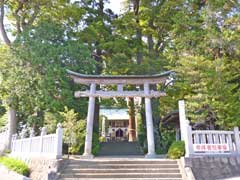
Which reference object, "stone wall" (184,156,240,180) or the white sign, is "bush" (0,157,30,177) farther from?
the white sign

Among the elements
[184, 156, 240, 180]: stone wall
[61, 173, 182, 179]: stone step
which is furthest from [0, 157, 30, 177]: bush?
[184, 156, 240, 180]: stone wall

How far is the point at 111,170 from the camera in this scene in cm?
927

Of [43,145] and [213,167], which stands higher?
[43,145]

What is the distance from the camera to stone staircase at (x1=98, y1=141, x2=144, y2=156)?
1666 centimetres

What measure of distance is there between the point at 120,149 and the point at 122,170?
870cm

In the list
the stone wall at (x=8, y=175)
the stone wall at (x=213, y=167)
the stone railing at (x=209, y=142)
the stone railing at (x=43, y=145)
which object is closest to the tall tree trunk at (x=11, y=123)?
the stone railing at (x=43, y=145)

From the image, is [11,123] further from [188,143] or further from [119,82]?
[188,143]

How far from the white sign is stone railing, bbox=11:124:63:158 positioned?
4807 mm

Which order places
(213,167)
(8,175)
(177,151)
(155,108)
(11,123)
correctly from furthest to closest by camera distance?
(155,108)
(11,123)
(8,175)
(177,151)
(213,167)

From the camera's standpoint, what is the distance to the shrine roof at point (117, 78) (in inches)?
519

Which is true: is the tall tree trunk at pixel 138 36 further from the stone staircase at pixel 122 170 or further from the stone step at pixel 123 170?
the stone step at pixel 123 170

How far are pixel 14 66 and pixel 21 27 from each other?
4.15 meters

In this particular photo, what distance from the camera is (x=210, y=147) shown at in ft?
31.3

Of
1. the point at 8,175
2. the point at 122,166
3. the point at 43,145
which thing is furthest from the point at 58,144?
the point at 8,175
